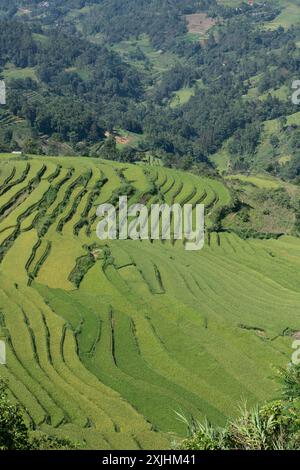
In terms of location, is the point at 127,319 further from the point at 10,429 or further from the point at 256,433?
the point at 256,433

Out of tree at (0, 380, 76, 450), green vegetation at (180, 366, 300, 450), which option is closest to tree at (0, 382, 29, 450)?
tree at (0, 380, 76, 450)

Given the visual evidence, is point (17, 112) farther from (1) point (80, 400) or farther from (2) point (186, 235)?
(1) point (80, 400)

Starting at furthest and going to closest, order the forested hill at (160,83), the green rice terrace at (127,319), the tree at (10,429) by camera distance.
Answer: the forested hill at (160,83), the green rice terrace at (127,319), the tree at (10,429)

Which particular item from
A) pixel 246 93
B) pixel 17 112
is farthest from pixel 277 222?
pixel 246 93

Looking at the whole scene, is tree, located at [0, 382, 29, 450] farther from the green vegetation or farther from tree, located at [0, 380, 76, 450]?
the green vegetation

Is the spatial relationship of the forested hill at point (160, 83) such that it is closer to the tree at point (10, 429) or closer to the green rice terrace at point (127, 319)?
the green rice terrace at point (127, 319)

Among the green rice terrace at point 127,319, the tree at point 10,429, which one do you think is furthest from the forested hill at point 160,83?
the tree at point 10,429
